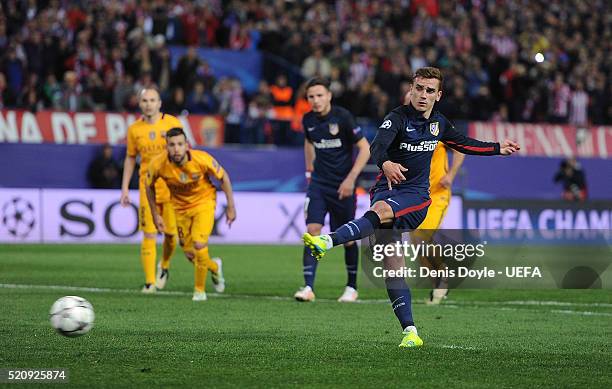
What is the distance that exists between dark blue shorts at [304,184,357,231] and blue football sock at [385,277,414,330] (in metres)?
4.28

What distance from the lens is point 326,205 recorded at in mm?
13148

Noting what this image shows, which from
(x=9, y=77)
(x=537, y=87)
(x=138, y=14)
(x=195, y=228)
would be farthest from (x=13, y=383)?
(x=537, y=87)

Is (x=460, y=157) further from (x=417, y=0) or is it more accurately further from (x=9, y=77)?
(x=417, y=0)

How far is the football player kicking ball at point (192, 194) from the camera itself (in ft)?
41.2

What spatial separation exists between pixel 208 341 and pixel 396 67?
67.5ft

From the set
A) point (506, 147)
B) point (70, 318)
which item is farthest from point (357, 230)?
point (70, 318)

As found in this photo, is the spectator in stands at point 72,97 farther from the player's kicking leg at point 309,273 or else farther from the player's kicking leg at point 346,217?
the player's kicking leg at point 309,273

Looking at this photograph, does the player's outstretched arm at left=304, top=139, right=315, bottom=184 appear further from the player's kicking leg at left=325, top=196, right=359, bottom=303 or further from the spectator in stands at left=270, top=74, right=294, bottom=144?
the spectator in stands at left=270, top=74, right=294, bottom=144

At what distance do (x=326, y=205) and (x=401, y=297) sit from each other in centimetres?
453

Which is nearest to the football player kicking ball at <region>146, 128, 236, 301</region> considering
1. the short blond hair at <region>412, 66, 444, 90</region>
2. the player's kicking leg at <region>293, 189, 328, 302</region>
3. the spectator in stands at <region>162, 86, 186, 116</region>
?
the player's kicking leg at <region>293, 189, 328, 302</region>

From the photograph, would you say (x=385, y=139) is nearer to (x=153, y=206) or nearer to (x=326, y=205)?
(x=326, y=205)

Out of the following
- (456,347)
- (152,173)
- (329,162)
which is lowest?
(456,347)

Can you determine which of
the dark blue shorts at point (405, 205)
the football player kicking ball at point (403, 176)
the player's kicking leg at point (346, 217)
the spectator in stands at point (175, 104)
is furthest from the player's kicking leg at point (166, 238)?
the spectator in stands at point (175, 104)

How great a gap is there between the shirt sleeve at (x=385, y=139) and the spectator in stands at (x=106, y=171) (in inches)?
591
